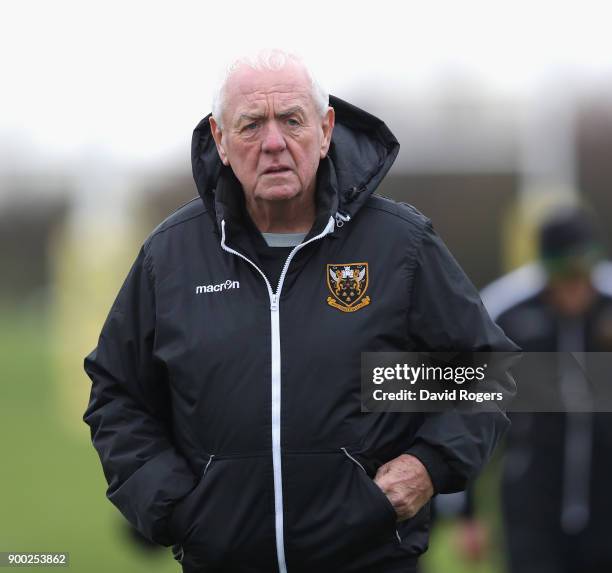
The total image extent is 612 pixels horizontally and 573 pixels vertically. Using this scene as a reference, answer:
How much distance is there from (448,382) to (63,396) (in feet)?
82.5

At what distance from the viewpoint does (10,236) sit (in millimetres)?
58250

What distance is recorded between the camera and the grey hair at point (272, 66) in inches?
152

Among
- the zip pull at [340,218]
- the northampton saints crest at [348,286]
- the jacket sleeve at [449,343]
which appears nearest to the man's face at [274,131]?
the zip pull at [340,218]

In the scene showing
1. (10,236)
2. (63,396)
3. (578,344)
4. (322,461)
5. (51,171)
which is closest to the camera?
(322,461)

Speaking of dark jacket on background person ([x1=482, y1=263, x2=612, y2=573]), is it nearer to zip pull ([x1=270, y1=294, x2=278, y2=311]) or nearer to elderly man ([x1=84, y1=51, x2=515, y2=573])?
elderly man ([x1=84, y1=51, x2=515, y2=573])

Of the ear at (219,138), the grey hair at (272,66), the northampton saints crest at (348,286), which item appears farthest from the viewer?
the ear at (219,138)

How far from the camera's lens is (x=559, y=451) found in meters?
6.50

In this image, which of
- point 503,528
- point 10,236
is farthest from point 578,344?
point 10,236

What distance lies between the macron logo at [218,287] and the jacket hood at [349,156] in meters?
0.25

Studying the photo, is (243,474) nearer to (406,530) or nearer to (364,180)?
(406,530)

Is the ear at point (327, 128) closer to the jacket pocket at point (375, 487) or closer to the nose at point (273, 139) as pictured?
the nose at point (273, 139)

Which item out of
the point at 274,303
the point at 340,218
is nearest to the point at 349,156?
the point at 340,218

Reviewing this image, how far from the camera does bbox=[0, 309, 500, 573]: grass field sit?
1042 centimetres
